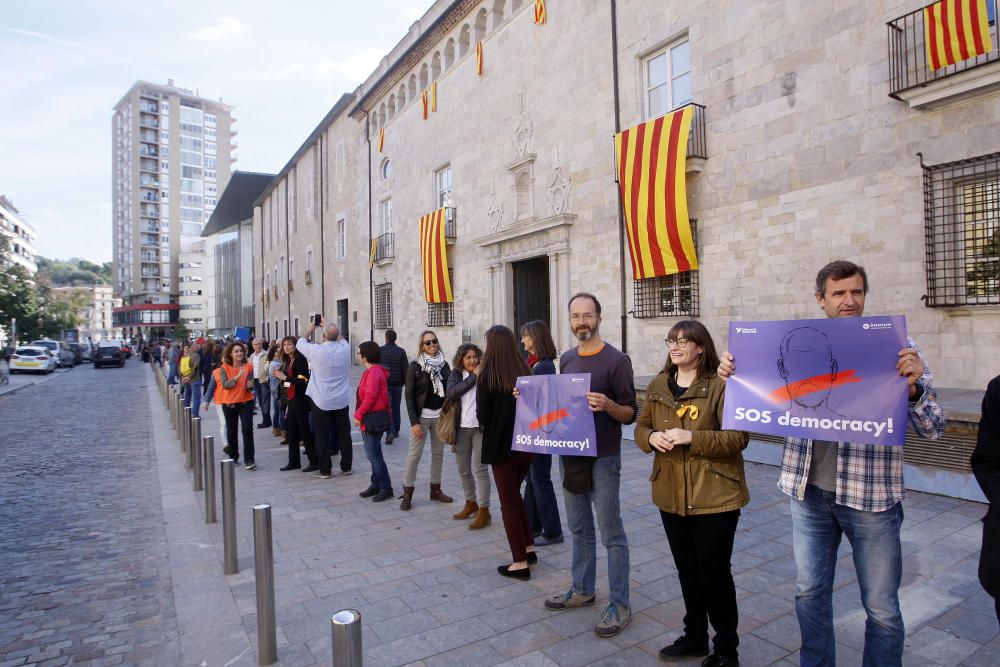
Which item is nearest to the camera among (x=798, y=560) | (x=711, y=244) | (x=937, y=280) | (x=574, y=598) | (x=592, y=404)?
(x=798, y=560)

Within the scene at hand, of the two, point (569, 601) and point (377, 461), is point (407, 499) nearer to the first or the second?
point (377, 461)

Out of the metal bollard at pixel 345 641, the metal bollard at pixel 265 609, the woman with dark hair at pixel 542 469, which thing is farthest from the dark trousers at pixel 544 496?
the metal bollard at pixel 345 641

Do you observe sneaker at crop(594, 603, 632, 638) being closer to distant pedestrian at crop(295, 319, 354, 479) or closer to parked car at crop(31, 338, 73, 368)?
distant pedestrian at crop(295, 319, 354, 479)

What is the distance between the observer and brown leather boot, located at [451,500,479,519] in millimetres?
5777

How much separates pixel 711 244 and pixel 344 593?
8.40m

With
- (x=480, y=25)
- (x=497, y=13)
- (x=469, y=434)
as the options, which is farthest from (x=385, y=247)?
(x=469, y=434)

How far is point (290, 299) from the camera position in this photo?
38781 mm

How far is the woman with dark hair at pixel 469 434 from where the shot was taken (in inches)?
217

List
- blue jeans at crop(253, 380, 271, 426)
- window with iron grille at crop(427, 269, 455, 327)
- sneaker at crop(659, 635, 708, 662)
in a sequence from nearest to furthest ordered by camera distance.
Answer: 1. sneaker at crop(659, 635, 708, 662)
2. blue jeans at crop(253, 380, 271, 426)
3. window with iron grille at crop(427, 269, 455, 327)

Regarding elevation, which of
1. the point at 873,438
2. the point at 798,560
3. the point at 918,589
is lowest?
the point at 918,589

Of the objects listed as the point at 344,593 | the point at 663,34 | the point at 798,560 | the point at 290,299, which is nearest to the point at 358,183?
the point at 290,299

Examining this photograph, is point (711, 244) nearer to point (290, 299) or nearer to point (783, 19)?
point (783, 19)

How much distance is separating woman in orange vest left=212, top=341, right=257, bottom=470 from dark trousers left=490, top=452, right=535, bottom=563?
5108 millimetres

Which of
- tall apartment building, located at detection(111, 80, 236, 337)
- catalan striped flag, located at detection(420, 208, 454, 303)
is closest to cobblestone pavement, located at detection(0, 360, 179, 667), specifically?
catalan striped flag, located at detection(420, 208, 454, 303)
